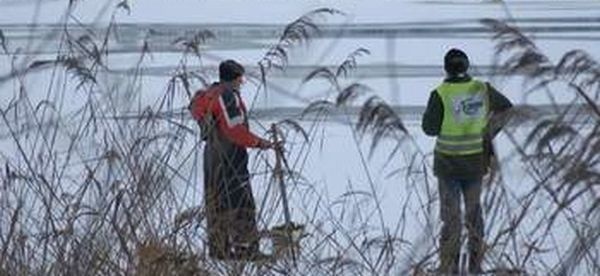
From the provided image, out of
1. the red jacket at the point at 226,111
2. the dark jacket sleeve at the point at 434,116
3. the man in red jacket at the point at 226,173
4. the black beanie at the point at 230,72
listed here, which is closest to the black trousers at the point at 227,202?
the man in red jacket at the point at 226,173

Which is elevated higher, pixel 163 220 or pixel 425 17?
pixel 425 17

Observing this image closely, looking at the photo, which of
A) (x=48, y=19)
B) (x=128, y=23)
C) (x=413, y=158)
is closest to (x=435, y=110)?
(x=413, y=158)

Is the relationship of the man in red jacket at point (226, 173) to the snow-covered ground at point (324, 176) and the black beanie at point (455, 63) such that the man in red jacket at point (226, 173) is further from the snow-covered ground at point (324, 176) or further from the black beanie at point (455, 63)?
the black beanie at point (455, 63)

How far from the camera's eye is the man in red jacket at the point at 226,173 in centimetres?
363

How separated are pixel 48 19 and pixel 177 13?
2.83 m

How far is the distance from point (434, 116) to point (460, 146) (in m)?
0.44

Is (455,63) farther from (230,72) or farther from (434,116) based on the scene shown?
(230,72)

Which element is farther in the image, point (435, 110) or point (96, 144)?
point (435, 110)

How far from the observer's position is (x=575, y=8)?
19.3 metres

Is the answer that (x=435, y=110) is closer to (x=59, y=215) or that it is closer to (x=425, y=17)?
(x=59, y=215)

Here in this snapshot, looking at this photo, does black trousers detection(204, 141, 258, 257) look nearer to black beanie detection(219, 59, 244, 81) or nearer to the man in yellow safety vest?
the man in yellow safety vest

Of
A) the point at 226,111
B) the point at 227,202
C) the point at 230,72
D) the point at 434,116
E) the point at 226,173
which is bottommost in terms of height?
the point at 227,202

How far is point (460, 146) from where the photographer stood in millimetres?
6094

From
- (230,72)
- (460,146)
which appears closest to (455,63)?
(460,146)
